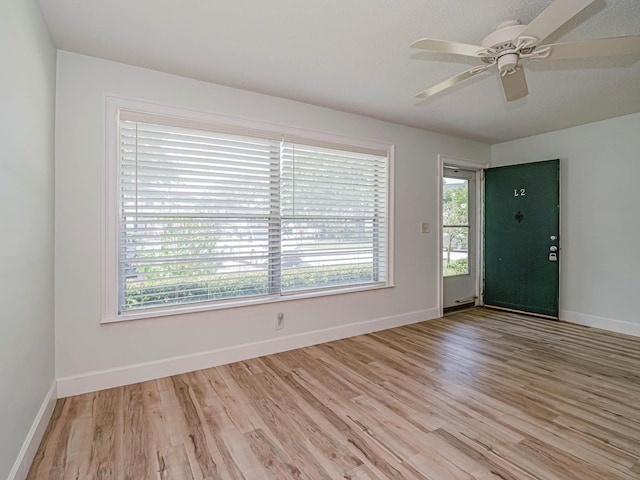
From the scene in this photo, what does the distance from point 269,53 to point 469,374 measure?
2.86 m

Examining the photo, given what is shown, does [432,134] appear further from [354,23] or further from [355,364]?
[355,364]

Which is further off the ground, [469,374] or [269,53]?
[269,53]

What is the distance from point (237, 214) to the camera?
292 centimetres

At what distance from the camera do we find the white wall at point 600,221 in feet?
12.0

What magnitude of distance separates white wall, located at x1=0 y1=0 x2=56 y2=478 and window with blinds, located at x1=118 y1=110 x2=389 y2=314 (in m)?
0.52

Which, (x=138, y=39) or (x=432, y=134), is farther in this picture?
(x=432, y=134)

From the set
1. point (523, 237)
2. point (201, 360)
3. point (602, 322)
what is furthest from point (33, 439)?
point (602, 322)

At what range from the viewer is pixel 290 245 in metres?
3.23

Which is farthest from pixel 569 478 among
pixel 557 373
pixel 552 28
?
pixel 552 28

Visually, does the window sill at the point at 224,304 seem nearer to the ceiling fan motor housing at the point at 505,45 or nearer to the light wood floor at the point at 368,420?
the light wood floor at the point at 368,420

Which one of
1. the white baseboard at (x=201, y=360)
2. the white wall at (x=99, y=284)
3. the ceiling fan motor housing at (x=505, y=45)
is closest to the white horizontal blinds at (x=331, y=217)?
the white wall at (x=99, y=284)

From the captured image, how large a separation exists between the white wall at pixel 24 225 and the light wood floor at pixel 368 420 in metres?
0.32

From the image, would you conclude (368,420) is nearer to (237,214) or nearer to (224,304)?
(224,304)

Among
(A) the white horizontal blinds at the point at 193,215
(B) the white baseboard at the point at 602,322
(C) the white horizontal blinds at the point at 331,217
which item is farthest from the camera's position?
(B) the white baseboard at the point at 602,322
